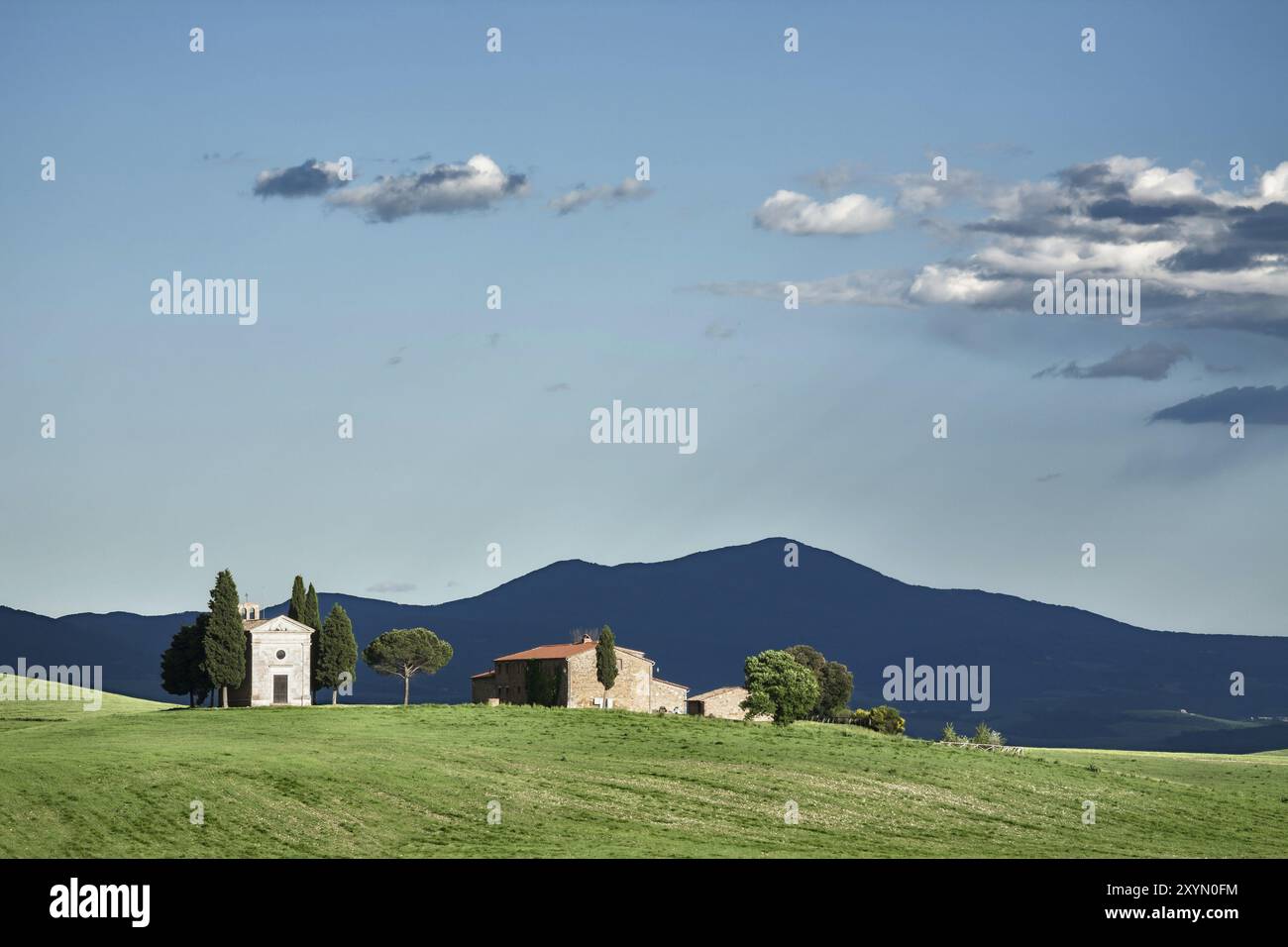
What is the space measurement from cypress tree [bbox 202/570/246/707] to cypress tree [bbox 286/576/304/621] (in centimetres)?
805

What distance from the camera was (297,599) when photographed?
124m

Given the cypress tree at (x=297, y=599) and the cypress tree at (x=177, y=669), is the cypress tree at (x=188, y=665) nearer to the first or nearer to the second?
the cypress tree at (x=177, y=669)

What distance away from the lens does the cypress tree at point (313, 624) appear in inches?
4781

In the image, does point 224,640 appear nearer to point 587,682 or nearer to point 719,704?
point 587,682

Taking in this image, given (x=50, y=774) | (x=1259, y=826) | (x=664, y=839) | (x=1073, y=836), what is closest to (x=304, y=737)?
(x=50, y=774)

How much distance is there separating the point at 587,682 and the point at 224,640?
29.0m

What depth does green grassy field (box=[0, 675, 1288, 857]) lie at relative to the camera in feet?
173

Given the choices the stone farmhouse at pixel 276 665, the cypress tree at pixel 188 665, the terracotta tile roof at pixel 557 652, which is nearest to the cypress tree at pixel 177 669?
the cypress tree at pixel 188 665

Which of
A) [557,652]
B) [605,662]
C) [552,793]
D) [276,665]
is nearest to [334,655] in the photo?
[276,665]

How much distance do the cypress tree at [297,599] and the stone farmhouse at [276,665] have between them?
11.1ft

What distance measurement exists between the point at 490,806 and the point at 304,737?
25.9 metres
